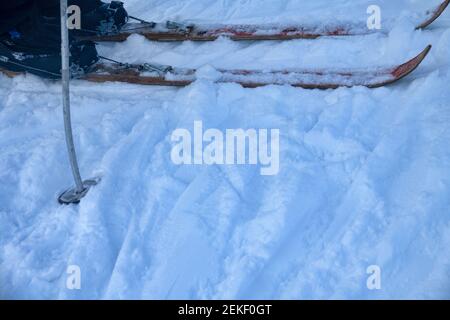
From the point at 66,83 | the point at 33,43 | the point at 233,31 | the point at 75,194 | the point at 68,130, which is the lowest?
the point at 75,194

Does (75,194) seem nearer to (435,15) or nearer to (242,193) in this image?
(242,193)

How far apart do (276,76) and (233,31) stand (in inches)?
32.6

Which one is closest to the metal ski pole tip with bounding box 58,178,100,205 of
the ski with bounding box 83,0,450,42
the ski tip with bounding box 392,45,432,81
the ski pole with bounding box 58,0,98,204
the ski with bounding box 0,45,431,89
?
the ski pole with bounding box 58,0,98,204

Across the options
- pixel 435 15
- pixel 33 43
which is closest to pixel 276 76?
pixel 435 15

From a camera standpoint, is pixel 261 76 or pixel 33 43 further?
pixel 33 43

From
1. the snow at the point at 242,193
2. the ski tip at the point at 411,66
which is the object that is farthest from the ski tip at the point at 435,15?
the ski tip at the point at 411,66

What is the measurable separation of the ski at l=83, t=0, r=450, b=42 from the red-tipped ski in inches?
19.5

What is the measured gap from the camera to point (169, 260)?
6.88 ft

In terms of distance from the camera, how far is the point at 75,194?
2.43 metres

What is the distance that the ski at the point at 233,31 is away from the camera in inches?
136
